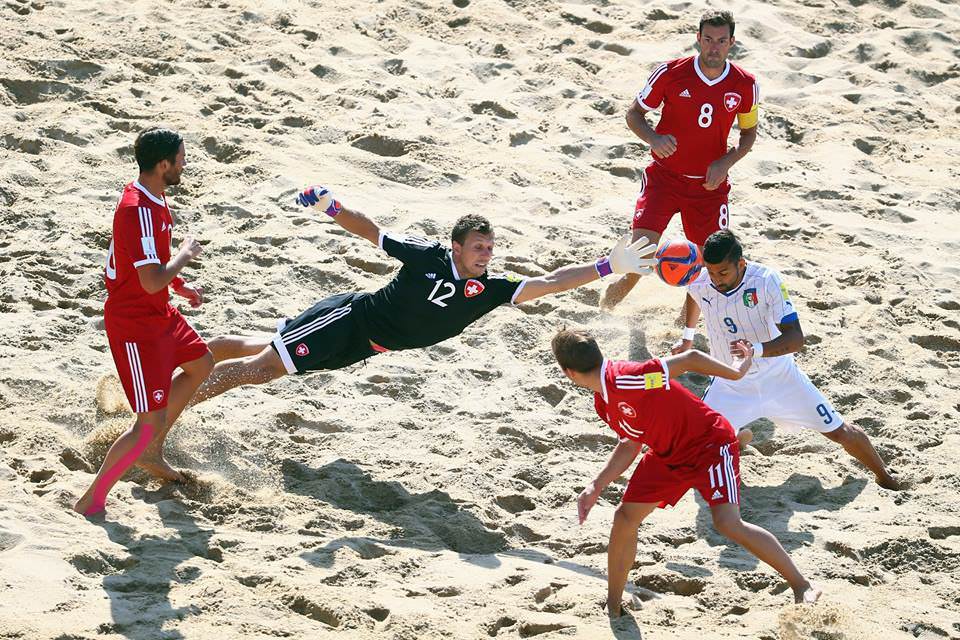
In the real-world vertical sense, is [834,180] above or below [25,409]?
above

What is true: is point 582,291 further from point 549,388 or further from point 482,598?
point 482,598

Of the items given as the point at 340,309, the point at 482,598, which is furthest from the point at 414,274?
the point at 482,598

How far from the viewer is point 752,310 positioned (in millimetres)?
6641

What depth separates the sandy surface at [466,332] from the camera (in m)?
5.37

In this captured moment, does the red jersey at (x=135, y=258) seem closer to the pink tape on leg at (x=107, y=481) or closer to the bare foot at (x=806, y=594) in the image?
the pink tape on leg at (x=107, y=481)

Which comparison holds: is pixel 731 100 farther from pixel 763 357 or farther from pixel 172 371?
pixel 172 371

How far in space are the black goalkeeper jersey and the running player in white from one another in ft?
3.51

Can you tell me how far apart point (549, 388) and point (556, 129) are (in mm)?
3136

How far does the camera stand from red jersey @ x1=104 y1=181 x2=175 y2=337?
18.8 feet

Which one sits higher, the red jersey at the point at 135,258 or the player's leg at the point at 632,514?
the red jersey at the point at 135,258

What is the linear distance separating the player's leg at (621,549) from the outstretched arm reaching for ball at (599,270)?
4.78ft

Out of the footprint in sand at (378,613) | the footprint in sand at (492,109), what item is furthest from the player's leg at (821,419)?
the footprint in sand at (492,109)

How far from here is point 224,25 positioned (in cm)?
1038

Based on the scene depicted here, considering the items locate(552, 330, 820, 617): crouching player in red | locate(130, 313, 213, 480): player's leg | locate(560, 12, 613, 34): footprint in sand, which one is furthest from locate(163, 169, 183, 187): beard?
locate(560, 12, 613, 34): footprint in sand
